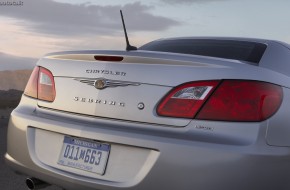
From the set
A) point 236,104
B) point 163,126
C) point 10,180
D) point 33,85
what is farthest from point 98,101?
point 10,180

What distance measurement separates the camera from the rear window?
391 cm

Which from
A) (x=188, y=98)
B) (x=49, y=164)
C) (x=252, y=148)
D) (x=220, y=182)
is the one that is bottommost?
(x=49, y=164)

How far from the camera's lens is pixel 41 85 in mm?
3760

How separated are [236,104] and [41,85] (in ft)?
5.12

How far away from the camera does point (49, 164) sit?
135 inches

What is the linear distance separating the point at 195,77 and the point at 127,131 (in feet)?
1.83

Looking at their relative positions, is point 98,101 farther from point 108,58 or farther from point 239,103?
point 239,103

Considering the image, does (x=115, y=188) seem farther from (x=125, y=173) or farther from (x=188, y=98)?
(x=188, y=98)

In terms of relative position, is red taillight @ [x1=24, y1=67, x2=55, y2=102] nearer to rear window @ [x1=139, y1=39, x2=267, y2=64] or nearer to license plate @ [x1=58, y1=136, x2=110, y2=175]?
license plate @ [x1=58, y1=136, x2=110, y2=175]

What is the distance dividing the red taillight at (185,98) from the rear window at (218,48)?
0.75m

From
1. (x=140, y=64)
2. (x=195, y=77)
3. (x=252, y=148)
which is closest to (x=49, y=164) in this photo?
(x=140, y=64)

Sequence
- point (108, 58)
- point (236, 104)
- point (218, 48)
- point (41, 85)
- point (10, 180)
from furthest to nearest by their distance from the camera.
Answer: point (10, 180), point (218, 48), point (41, 85), point (108, 58), point (236, 104)

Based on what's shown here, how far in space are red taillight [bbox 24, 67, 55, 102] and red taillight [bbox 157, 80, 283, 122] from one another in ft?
3.22

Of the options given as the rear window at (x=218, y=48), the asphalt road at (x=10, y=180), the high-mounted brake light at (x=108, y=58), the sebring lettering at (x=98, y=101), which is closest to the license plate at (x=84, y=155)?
the sebring lettering at (x=98, y=101)
